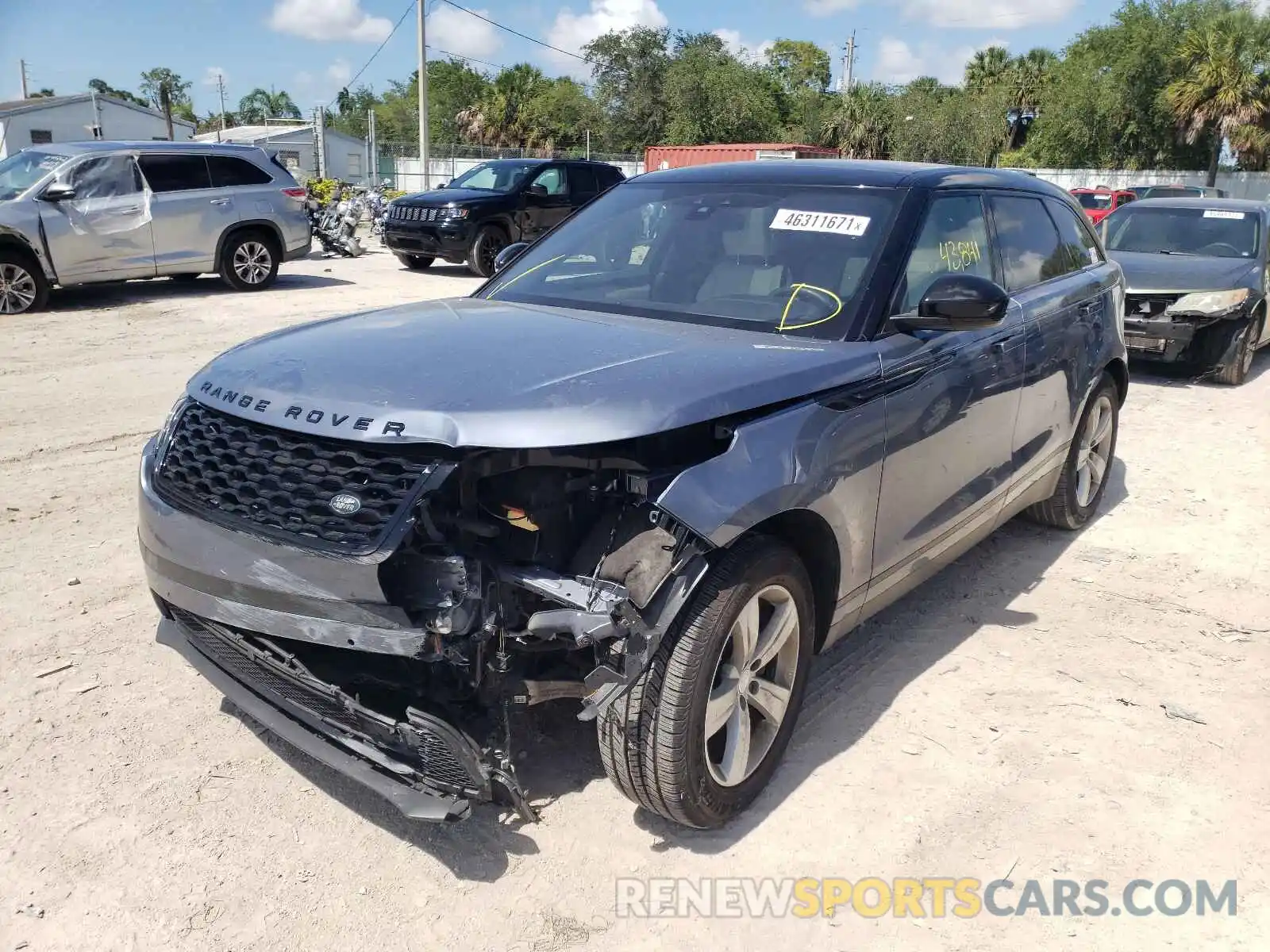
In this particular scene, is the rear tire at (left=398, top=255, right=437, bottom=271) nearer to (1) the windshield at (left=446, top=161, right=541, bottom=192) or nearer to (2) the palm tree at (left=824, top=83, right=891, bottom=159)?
(1) the windshield at (left=446, top=161, right=541, bottom=192)

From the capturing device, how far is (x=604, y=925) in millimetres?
2576

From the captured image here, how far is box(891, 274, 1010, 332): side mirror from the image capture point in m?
3.20

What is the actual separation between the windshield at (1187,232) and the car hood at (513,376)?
8.76 m

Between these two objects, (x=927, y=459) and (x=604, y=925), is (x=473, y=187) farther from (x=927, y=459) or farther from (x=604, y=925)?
(x=604, y=925)

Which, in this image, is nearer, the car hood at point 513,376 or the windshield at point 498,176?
the car hood at point 513,376

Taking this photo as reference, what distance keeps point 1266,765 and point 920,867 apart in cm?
138

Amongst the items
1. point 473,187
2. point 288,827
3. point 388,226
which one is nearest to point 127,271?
point 388,226

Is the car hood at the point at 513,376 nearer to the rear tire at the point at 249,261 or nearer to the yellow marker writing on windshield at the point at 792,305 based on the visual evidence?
the yellow marker writing on windshield at the point at 792,305

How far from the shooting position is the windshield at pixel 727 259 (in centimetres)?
341

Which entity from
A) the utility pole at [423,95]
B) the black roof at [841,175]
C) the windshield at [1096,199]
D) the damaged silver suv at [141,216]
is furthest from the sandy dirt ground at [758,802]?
the utility pole at [423,95]

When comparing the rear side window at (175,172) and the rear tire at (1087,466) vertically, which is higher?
the rear side window at (175,172)

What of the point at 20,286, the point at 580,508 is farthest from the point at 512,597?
the point at 20,286

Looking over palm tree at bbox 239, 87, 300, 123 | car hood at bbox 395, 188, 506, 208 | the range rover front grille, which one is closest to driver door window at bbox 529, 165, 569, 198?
car hood at bbox 395, 188, 506, 208

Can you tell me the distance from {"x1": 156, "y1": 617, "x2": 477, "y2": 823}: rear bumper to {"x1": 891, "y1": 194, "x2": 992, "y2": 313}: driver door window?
6.88 ft
